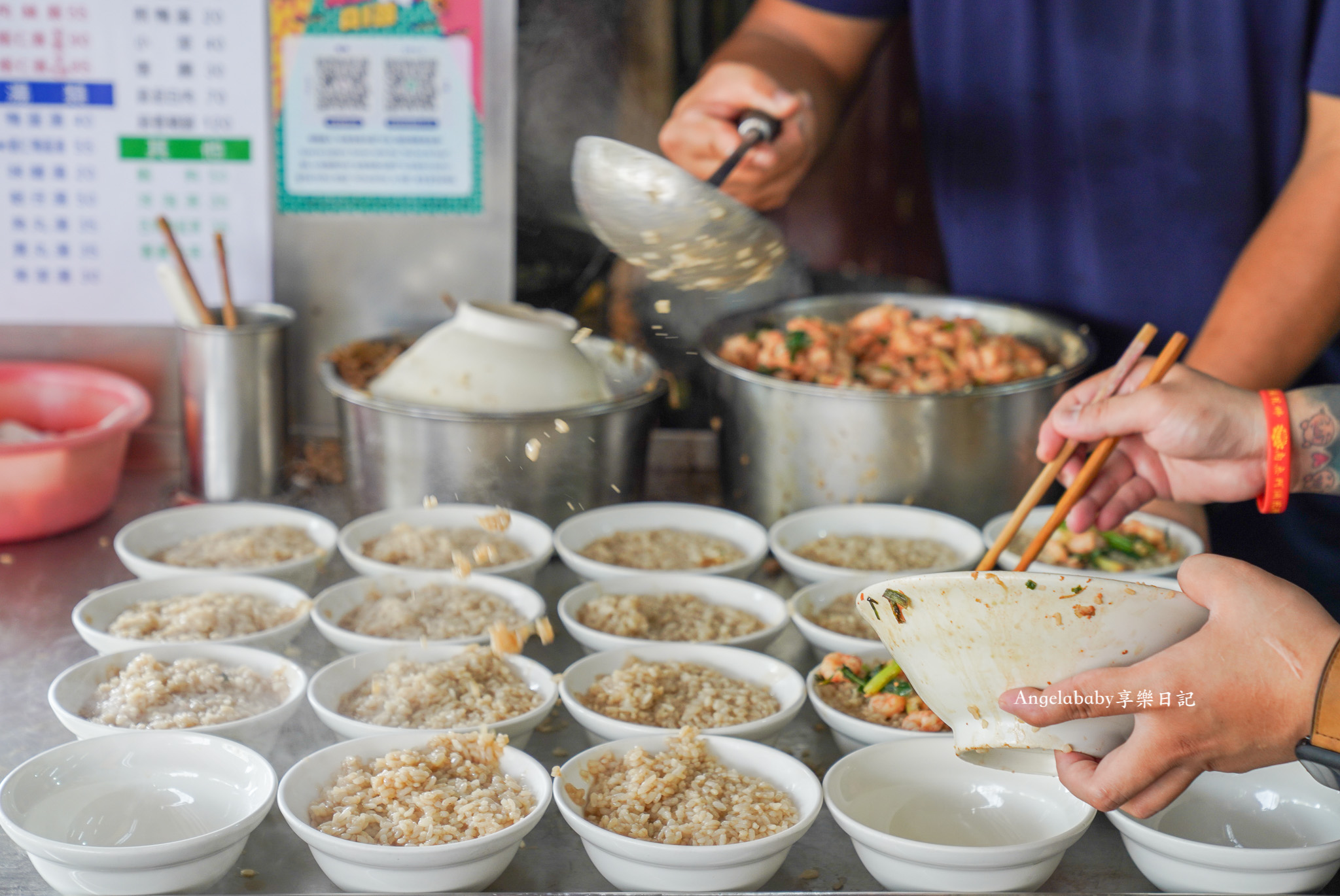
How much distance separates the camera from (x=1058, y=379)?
79.0 inches

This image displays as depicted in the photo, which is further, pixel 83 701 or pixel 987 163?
pixel 987 163

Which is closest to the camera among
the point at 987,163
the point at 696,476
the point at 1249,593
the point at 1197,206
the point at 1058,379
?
the point at 1249,593

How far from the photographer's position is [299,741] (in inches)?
59.1

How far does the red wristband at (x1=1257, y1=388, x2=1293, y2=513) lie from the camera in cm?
153

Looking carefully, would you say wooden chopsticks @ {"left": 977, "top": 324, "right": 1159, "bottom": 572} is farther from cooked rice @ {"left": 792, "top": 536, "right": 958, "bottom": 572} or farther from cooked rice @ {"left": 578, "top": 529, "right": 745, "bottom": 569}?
cooked rice @ {"left": 578, "top": 529, "right": 745, "bottom": 569}

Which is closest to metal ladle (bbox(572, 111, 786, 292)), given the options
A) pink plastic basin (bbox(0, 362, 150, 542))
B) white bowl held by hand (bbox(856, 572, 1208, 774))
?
white bowl held by hand (bbox(856, 572, 1208, 774))

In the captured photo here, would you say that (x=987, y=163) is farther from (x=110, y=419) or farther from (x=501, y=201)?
(x=110, y=419)

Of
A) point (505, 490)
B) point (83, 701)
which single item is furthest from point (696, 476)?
point (83, 701)

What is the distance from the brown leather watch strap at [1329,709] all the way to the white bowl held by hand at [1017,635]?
12 centimetres

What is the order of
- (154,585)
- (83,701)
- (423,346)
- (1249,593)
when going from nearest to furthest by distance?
(1249,593) → (83,701) → (154,585) → (423,346)

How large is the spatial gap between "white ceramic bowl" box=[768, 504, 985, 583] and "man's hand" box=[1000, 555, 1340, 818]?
876 mm

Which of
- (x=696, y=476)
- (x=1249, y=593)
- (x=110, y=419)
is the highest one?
(x=1249, y=593)

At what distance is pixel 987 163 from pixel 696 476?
1026 millimetres

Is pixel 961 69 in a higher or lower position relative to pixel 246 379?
higher
